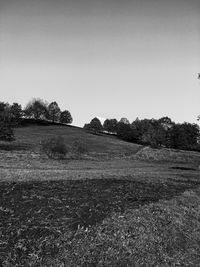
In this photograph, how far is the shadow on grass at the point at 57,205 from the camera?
961 cm

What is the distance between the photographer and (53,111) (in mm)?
160875

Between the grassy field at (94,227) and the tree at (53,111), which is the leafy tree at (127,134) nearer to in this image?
the tree at (53,111)

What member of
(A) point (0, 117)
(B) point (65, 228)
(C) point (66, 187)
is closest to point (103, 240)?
(B) point (65, 228)

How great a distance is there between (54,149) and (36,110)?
111m

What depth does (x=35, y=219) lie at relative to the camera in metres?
10.8

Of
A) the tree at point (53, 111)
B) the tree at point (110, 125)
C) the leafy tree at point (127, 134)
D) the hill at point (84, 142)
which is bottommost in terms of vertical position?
the hill at point (84, 142)

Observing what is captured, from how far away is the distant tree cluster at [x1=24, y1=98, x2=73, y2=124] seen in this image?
149750mm

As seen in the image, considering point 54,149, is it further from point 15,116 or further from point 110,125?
point 110,125

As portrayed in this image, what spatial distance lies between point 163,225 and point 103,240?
3441 millimetres

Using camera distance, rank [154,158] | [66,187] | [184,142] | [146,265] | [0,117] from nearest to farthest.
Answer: [146,265], [66,187], [154,158], [0,117], [184,142]

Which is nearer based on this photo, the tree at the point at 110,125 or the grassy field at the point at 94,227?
the grassy field at the point at 94,227

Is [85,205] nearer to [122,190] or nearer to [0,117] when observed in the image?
[122,190]

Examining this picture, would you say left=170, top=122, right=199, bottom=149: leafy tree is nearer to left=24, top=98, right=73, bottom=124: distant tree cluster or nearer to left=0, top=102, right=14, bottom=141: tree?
left=24, top=98, right=73, bottom=124: distant tree cluster

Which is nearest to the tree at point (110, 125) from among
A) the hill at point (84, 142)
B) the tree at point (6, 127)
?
the hill at point (84, 142)
